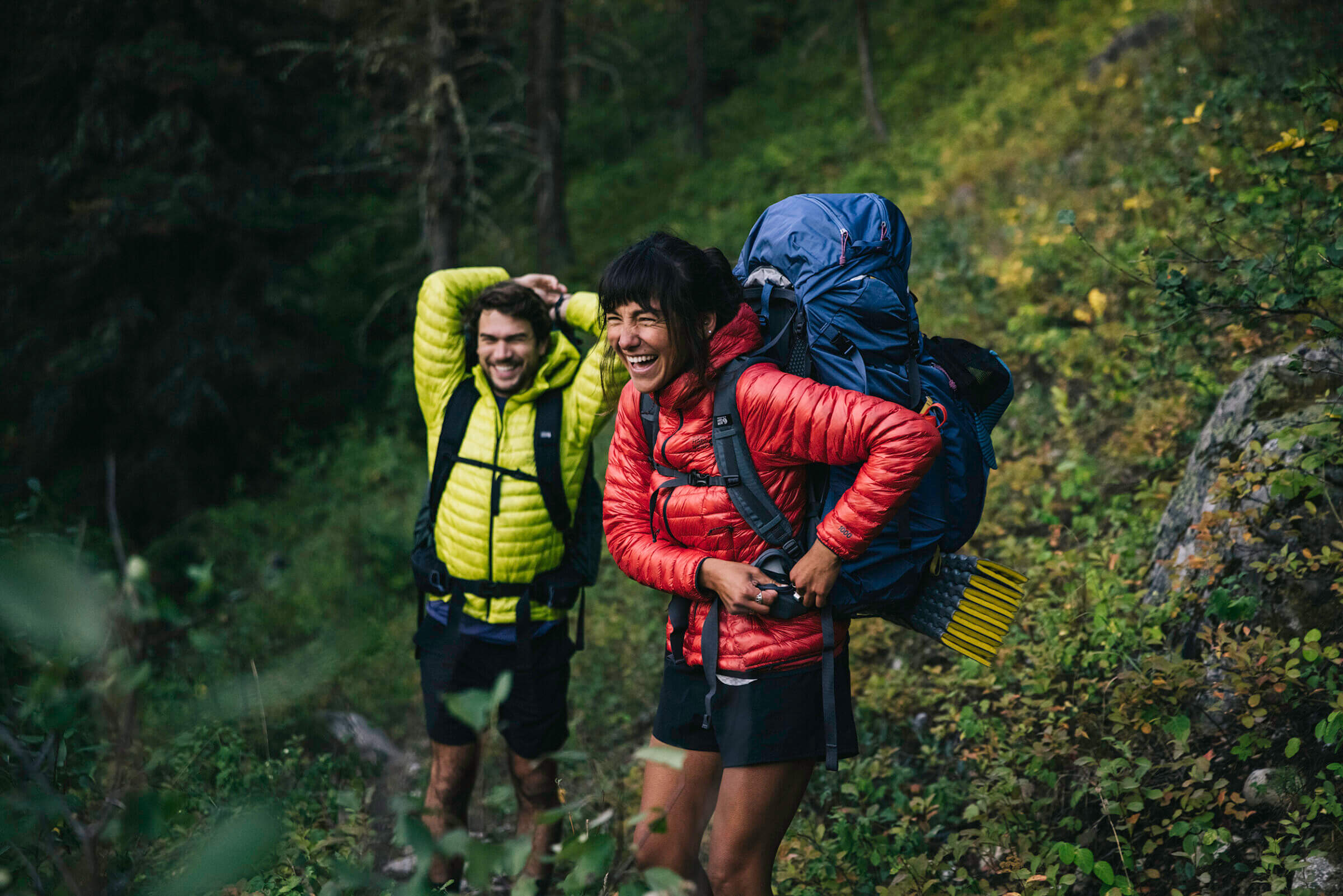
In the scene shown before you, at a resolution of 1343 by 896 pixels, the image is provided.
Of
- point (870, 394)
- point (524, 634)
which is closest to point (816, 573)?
point (870, 394)

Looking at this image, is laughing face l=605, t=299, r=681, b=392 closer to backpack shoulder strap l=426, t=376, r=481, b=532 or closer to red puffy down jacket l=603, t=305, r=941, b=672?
red puffy down jacket l=603, t=305, r=941, b=672

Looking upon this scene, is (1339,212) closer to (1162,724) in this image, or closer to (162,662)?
(1162,724)

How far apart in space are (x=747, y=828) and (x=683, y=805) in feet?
0.73

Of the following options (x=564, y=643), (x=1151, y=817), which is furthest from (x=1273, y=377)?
(x=564, y=643)

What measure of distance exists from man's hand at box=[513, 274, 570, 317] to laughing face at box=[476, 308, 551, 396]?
25cm

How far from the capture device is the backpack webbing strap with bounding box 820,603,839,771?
2355mm

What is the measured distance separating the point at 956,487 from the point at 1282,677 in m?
1.44

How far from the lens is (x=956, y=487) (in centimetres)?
244

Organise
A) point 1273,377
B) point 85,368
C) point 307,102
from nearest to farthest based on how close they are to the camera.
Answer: point 1273,377
point 85,368
point 307,102

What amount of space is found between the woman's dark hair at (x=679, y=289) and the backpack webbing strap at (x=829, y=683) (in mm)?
743

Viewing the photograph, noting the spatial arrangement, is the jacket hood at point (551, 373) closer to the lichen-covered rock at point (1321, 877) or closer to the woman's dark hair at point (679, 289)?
the woman's dark hair at point (679, 289)

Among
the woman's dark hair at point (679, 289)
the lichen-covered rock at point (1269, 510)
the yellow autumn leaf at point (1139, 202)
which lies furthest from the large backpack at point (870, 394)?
the yellow autumn leaf at point (1139, 202)

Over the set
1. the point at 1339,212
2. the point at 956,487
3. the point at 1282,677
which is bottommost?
the point at 1282,677

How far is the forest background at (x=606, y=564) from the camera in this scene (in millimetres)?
2572
